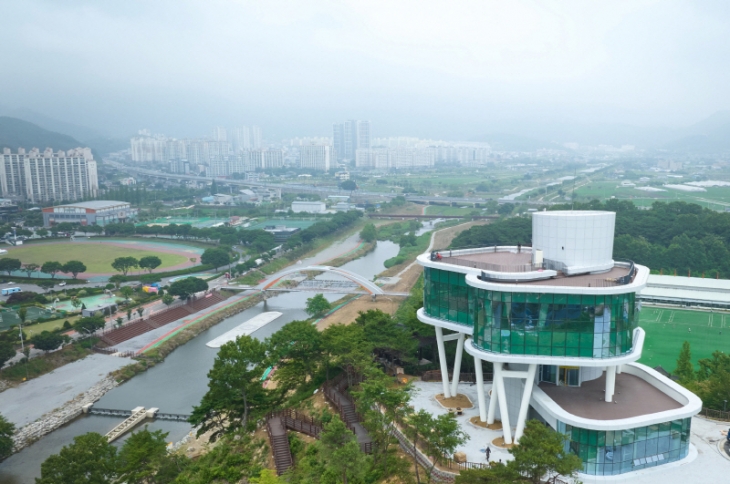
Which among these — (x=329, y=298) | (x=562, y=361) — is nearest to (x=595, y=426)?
(x=562, y=361)

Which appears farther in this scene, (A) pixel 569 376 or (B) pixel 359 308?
(B) pixel 359 308

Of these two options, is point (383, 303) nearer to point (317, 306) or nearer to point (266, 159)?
point (317, 306)

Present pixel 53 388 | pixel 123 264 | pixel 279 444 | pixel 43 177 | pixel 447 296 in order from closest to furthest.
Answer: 1. pixel 279 444
2. pixel 447 296
3. pixel 53 388
4. pixel 123 264
5. pixel 43 177

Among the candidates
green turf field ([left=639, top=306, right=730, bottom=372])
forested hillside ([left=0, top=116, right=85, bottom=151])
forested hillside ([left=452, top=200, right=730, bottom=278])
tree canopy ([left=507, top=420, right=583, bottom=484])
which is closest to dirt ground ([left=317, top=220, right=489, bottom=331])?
forested hillside ([left=452, top=200, right=730, bottom=278])

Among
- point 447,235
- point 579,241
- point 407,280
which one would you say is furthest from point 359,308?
point 447,235

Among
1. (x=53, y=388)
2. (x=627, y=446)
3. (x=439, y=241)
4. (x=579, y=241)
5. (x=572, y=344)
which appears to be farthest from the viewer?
(x=439, y=241)

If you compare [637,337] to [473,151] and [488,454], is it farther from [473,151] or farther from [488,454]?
[473,151]
